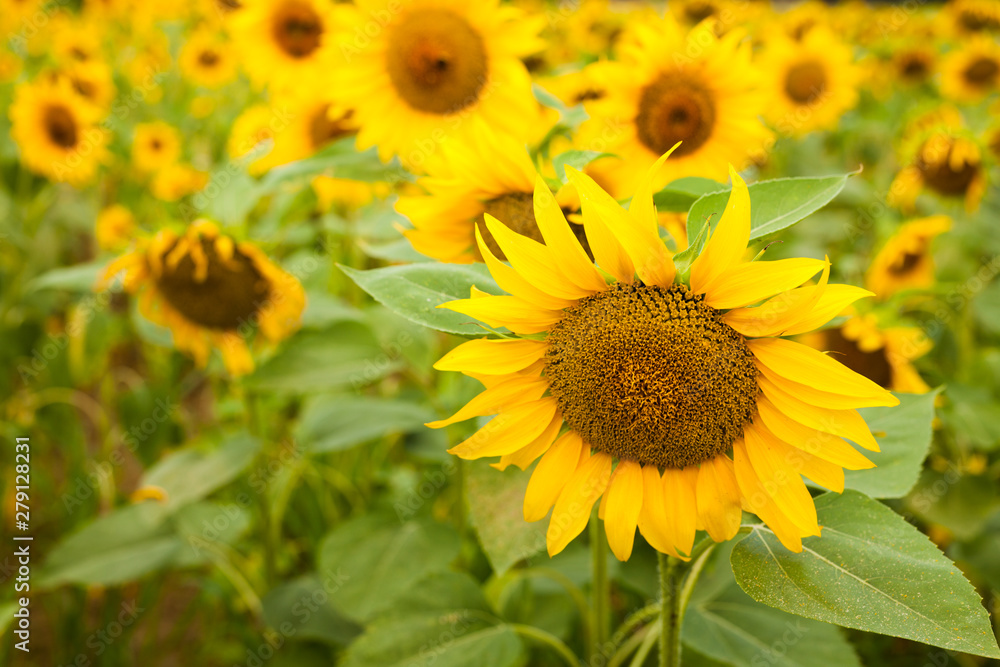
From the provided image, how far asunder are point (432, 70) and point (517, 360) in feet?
2.78

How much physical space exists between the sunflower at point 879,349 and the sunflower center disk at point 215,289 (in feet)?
3.49

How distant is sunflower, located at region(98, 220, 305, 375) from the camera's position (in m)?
1.35

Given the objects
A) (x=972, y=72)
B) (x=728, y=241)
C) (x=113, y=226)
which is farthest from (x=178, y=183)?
(x=972, y=72)

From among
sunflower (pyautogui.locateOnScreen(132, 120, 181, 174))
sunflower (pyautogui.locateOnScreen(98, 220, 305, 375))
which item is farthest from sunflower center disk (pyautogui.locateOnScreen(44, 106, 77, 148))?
sunflower (pyautogui.locateOnScreen(98, 220, 305, 375))

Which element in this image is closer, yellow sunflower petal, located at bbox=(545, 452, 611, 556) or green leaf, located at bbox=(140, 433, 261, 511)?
yellow sunflower petal, located at bbox=(545, 452, 611, 556)

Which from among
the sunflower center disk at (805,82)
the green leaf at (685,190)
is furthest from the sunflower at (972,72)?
the green leaf at (685,190)

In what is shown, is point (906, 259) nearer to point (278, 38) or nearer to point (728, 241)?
point (728, 241)

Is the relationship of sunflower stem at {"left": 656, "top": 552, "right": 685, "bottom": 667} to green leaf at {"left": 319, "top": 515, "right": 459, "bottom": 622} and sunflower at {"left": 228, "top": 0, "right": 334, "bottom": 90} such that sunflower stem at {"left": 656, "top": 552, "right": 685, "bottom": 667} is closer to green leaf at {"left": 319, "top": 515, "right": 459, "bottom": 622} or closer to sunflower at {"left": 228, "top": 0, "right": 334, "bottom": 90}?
green leaf at {"left": 319, "top": 515, "right": 459, "bottom": 622}

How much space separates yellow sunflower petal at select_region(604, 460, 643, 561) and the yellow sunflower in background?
87.4 inches

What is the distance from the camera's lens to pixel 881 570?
594 mm

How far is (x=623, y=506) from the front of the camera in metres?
0.63

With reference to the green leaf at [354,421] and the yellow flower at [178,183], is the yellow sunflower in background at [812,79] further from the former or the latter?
the yellow flower at [178,183]

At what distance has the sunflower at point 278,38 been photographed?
5.51 ft

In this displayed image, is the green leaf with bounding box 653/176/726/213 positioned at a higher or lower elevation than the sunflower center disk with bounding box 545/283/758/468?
higher
